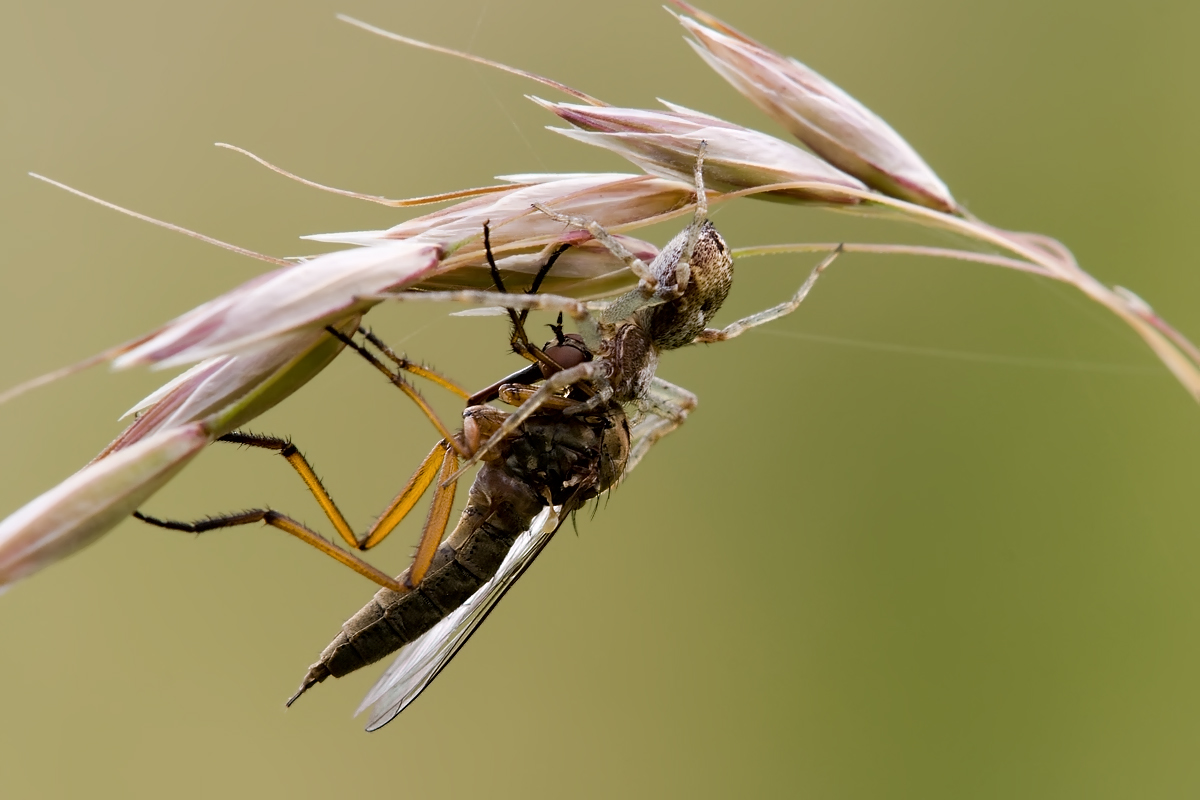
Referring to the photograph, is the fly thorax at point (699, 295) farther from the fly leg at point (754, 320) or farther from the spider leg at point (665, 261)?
the fly leg at point (754, 320)

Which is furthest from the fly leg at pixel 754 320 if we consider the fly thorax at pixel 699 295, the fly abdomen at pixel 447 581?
the fly abdomen at pixel 447 581

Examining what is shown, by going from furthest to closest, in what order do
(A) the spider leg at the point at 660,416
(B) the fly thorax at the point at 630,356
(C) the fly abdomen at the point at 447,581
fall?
(A) the spider leg at the point at 660,416, (C) the fly abdomen at the point at 447,581, (B) the fly thorax at the point at 630,356

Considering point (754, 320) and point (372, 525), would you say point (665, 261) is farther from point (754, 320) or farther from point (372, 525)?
point (372, 525)

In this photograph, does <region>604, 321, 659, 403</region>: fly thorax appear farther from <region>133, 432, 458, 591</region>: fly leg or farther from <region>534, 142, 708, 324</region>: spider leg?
<region>133, 432, 458, 591</region>: fly leg

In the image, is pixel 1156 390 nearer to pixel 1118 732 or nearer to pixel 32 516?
pixel 1118 732

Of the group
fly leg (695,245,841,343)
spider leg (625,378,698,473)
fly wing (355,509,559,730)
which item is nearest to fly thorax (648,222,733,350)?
fly leg (695,245,841,343)

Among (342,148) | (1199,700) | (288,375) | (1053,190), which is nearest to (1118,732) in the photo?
(1199,700)

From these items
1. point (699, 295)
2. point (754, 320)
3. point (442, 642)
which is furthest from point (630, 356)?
point (442, 642)
